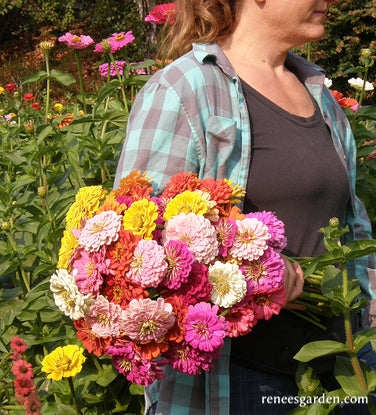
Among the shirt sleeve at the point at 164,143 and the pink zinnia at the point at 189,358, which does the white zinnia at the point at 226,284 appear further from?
the shirt sleeve at the point at 164,143

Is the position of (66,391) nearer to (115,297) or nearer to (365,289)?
(115,297)

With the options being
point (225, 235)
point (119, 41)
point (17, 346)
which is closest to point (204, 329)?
point (225, 235)

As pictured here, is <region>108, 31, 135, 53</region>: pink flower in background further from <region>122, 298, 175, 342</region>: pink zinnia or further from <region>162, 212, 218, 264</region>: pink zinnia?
<region>122, 298, 175, 342</region>: pink zinnia

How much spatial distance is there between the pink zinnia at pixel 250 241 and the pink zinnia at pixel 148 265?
0.15 metres

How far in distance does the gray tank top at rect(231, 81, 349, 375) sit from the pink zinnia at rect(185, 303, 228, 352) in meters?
0.29

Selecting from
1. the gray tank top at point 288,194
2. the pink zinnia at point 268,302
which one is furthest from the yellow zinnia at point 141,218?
the gray tank top at point 288,194

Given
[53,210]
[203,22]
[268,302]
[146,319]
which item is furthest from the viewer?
[53,210]

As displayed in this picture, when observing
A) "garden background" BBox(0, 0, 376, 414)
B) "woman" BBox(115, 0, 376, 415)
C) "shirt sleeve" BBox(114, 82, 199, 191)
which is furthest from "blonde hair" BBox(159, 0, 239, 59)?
"garden background" BBox(0, 0, 376, 414)

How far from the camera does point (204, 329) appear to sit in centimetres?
98

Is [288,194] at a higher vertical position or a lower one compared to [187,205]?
lower

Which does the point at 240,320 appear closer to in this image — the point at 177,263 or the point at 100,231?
the point at 177,263

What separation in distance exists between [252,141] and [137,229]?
437 millimetres

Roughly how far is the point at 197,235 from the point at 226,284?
99 millimetres

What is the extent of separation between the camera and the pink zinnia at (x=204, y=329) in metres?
0.98
